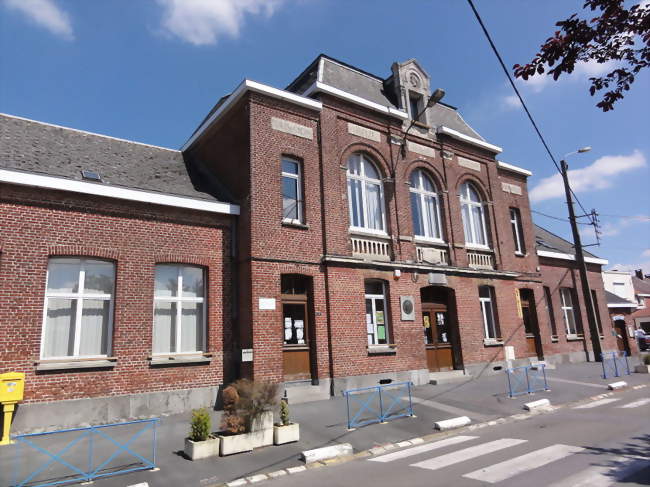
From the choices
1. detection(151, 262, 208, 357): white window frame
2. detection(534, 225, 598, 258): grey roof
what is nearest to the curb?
detection(151, 262, 208, 357): white window frame

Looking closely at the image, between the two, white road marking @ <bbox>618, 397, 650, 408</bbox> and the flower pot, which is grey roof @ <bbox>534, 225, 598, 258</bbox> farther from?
the flower pot

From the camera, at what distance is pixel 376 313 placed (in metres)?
14.6

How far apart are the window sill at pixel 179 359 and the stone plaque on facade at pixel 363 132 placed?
335 inches

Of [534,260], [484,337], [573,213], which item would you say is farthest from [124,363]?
[573,213]

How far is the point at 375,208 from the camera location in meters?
15.6

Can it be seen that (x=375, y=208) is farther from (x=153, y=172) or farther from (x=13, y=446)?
(x=13, y=446)

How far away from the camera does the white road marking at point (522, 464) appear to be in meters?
6.22

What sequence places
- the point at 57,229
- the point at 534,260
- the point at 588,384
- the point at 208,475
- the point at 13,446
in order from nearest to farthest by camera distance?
1. the point at 208,475
2. the point at 13,446
3. the point at 57,229
4. the point at 588,384
5. the point at 534,260

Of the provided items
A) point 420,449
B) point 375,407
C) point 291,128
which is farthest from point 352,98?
point 420,449

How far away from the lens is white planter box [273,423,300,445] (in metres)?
8.55

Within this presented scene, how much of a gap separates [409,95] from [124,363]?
1369cm

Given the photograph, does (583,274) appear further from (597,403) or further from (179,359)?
(179,359)

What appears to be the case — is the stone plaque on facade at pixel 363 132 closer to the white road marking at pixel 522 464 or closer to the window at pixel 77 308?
the window at pixel 77 308

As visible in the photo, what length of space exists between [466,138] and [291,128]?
834 centimetres
